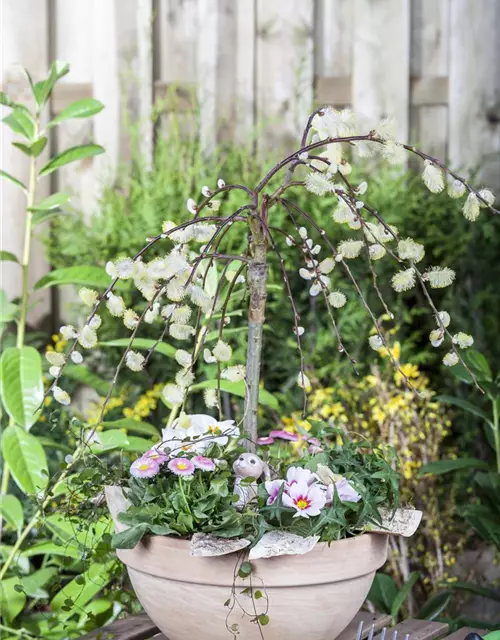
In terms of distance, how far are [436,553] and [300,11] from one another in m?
1.49

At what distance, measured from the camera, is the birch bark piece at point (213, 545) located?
1059 millimetres

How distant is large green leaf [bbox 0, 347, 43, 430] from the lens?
1813mm

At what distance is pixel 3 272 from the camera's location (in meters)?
2.49

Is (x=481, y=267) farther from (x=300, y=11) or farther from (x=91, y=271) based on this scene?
(x=91, y=271)

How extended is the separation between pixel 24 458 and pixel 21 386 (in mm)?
141

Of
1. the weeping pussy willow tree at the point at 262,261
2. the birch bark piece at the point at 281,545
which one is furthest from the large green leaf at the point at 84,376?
the birch bark piece at the point at 281,545

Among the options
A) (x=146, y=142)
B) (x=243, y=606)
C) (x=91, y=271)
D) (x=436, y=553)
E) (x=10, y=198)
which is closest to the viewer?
(x=243, y=606)

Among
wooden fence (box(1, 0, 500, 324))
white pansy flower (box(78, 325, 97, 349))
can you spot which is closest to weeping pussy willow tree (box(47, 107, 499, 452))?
white pansy flower (box(78, 325, 97, 349))

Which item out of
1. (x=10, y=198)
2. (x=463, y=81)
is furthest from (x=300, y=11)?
(x=10, y=198)

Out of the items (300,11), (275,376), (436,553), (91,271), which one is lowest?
(436,553)

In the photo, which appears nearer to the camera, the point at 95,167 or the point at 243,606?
the point at 243,606

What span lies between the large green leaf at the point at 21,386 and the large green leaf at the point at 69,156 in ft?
1.21

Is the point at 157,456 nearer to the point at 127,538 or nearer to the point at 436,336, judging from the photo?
the point at 127,538

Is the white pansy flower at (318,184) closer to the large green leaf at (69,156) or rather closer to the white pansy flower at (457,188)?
the white pansy flower at (457,188)
